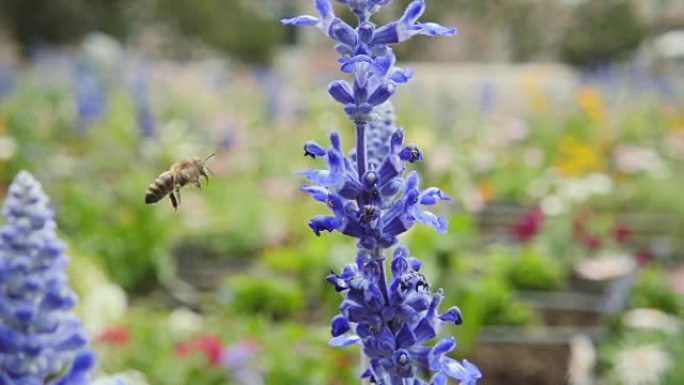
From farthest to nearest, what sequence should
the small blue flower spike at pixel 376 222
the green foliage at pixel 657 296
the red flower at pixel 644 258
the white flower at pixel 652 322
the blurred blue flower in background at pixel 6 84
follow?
the blurred blue flower in background at pixel 6 84 → the red flower at pixel 644 258 → the green foliage at pixel 657 296 → the white flower at pixel 652 322 → the small blue flower spike at pixel 376 222

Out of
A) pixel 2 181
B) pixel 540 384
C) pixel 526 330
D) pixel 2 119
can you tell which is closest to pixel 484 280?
pixel 526 330

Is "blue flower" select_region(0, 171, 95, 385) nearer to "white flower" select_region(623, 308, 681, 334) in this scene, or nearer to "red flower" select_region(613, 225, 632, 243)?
"white flower" select_region(623, 308, 681, 334)

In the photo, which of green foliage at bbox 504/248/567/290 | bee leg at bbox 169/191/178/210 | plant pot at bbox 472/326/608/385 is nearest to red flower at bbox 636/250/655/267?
green foliage at bbox 504/248/567/290

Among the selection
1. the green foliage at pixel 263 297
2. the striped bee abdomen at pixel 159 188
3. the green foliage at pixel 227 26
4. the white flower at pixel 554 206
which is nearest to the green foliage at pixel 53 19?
the green foliage at pixel 227 26

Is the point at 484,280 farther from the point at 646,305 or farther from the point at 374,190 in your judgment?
the point at 374,190

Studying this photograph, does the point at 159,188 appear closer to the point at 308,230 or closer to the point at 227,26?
the point at 308,230

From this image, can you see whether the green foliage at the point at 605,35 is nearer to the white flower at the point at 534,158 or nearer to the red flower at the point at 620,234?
the white flower at the point at 534,158
